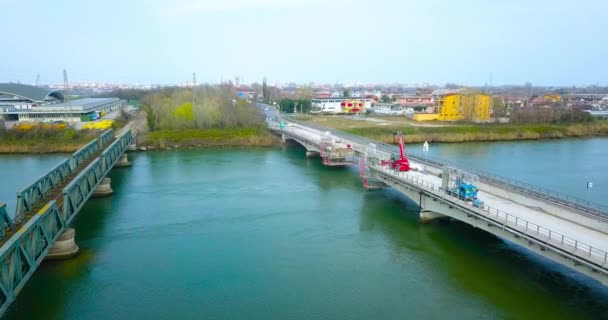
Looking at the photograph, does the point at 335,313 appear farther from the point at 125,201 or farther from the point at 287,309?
the point at 125,201

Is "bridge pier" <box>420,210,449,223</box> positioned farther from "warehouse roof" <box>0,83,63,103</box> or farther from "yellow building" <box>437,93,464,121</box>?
"warehouse roof" <box>0,83,63,103</box>

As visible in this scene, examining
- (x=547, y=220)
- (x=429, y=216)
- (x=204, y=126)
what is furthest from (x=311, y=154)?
(x=547, y=220)

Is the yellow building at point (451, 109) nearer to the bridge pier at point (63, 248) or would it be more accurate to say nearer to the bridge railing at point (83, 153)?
the bridge railing at point (83, 153)

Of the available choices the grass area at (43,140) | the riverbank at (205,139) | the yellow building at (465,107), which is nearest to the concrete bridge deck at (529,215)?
the riverbank at (205,139)

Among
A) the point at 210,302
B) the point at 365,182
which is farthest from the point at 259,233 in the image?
the point at 365,182

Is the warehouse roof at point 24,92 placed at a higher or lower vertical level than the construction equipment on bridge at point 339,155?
higher

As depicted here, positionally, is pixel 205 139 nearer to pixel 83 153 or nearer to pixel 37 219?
pixel 83 153
